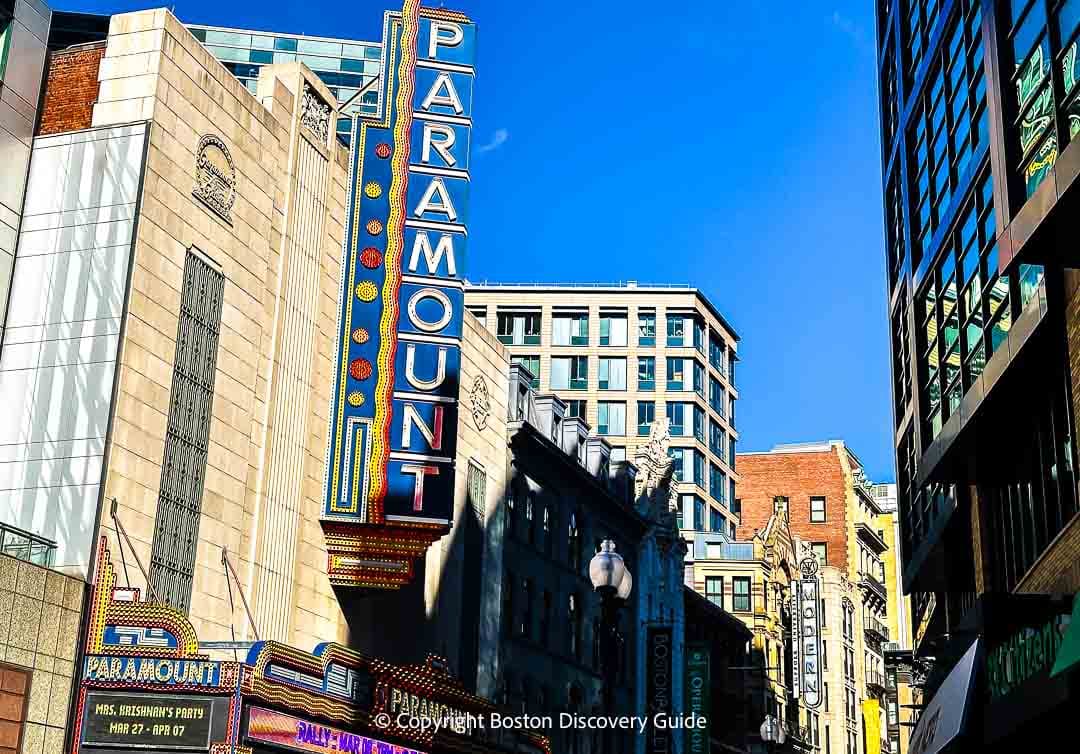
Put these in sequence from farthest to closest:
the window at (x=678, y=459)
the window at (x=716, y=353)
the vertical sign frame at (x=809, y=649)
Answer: the window at (x=716, y=353) → the window at (x=678, y=459) → the vertical sign frame at (x=809, y=649)

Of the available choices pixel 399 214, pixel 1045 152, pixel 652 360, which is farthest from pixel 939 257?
pixel 652 360

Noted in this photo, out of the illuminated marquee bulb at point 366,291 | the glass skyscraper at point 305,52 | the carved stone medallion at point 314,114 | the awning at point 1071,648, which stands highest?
the glass skyscraper at point 305,52

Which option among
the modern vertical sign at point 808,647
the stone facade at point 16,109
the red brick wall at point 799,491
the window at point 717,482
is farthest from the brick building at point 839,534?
the stone facade at point 16,109

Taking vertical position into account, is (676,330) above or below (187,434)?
above

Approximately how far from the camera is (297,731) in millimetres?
30812

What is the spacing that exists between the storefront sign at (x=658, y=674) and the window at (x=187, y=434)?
3627cm

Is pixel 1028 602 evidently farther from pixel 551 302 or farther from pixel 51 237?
pixel 551 302

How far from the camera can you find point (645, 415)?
103125mm

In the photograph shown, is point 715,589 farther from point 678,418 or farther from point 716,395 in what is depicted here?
point 716,395

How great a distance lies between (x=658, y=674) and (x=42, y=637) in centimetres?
4175

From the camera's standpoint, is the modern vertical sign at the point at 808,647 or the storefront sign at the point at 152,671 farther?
the modern vertical sign at the point at 808,647

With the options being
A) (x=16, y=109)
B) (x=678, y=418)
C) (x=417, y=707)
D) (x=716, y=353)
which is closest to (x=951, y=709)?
(x=417, y=707)

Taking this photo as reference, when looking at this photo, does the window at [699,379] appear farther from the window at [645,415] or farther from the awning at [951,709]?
the awning at [951,709]

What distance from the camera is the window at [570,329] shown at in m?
104
